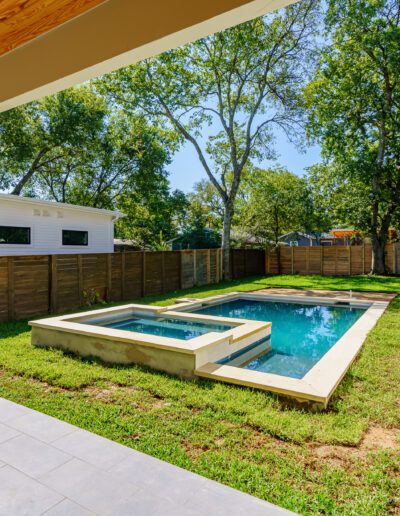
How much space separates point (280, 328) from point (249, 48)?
14.1m

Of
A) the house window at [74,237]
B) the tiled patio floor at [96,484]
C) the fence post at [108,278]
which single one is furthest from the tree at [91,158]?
the tiled patio floor at [96,484]

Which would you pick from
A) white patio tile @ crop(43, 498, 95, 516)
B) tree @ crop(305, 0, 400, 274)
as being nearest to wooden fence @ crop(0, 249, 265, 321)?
white patio tile @ crop(43, 498, 95, 516)

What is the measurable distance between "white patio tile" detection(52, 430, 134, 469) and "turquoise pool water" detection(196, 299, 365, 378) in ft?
9.84

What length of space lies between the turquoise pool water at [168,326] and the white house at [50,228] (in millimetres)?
4672

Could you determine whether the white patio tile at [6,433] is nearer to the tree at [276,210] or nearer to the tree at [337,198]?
the tree at [337,198]

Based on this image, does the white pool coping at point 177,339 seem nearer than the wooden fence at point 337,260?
Yes

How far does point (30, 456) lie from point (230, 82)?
1837cm

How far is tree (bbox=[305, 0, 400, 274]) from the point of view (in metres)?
17.4

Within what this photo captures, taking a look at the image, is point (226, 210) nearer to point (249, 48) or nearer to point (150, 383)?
point (249, 48)

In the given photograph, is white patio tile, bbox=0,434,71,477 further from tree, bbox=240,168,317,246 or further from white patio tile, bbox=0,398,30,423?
tree, bbox=240,168,317,246

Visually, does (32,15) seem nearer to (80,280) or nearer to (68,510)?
(68,510)

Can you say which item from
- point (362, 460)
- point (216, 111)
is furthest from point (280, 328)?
point (216, 111)

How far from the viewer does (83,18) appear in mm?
1644

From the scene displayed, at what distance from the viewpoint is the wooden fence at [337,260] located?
1934 cm
